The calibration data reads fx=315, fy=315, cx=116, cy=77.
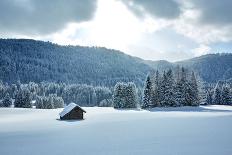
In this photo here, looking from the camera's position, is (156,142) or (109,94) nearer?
(156,142)

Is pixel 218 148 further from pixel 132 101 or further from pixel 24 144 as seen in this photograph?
pixel 132 101

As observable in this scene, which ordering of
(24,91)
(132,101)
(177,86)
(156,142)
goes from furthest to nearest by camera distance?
(24,91) → (132,101) → (177,86) → (156,142)

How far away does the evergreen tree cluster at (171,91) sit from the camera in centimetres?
8338

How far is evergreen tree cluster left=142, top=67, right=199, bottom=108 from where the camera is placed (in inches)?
3282

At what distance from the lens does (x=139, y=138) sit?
28781 mm

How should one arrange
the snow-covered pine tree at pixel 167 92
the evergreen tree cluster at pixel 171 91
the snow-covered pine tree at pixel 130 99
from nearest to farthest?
the snow-covered pine tree at pixel 167 92 → the evergreen tree cluster at pixel 171 91 → the snow-covered pine tree at pixel 130 99

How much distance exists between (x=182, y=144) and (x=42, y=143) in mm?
11706

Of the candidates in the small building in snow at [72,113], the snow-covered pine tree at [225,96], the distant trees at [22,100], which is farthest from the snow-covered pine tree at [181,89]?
the distant trees at [22,100]

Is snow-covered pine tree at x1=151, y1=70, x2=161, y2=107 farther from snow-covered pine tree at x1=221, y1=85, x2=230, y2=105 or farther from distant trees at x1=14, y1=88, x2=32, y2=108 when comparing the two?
distant trees at x1=14, y1=88, x2=32, y2=108

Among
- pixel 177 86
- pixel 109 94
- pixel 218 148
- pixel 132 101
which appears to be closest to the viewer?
pixel 218 148

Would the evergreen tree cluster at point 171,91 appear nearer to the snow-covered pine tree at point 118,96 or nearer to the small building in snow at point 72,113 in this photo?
the snow-covered pine tree at point 118,96

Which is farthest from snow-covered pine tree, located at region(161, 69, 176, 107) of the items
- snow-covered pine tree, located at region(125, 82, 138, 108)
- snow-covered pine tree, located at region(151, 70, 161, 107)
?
snow-covered pine tree, located at region(125, 82, 138, 108)

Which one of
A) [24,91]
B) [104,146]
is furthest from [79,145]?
[24,91]

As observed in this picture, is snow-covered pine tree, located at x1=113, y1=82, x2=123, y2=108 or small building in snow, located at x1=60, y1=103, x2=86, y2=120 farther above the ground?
snow-covered pine tree, located at x1=113, y1=82, x2=123, y2=108
